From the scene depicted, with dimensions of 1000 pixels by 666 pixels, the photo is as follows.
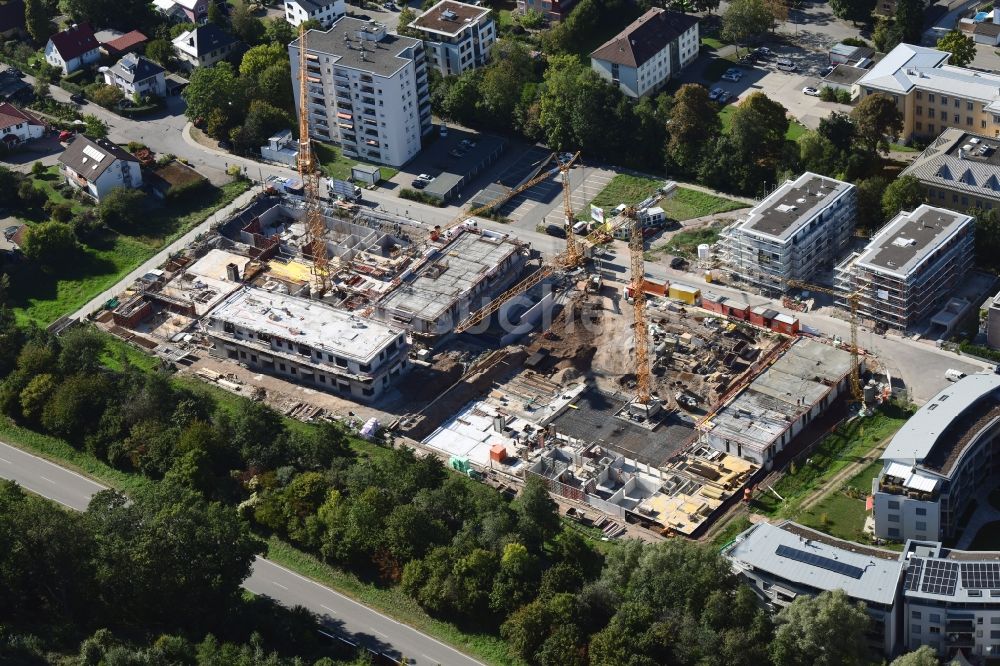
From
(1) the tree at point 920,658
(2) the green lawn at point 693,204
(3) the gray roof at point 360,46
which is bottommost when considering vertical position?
(2) the green lawn at point 693,204

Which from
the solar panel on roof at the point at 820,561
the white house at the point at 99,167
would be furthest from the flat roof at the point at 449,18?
the solar panel on roof at the point at 820,561

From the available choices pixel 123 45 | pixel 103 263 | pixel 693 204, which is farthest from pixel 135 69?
pixel 693 204

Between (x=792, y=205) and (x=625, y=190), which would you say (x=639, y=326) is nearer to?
(x=792, y=205)

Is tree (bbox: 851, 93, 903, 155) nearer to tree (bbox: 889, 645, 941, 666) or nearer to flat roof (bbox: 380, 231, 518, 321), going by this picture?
flat roof (bbox: 380, 231, 518, 321)

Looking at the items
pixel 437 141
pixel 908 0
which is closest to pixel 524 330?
pixel 437 141

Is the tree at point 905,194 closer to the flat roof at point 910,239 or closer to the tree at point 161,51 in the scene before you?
the flat roof at point 910,239

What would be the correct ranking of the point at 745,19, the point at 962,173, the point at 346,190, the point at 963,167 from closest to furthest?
the point at 962,173 < the point at 963,167 < the point at 346,190 < the point at 745,19

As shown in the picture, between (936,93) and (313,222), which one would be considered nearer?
(313,222)
